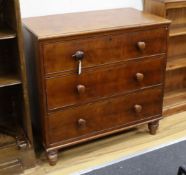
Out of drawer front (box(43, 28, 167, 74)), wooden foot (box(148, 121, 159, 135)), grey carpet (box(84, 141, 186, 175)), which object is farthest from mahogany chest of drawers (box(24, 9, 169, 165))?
grey carpet (box(84, 141, 186, 175))

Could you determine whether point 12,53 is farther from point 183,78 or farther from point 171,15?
point 183,78

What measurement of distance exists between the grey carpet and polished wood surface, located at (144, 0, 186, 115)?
435mm

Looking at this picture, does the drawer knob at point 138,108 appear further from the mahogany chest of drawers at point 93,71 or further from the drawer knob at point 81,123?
the drawer knob at point 81,123

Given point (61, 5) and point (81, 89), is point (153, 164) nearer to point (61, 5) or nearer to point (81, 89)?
point (81, 89)

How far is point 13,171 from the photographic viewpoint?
68.1 inches

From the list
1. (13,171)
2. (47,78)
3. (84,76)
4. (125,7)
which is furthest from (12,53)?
(125,7)

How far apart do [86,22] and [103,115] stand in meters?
0.56

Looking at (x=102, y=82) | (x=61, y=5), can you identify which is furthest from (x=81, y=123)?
(x=61, y=5)

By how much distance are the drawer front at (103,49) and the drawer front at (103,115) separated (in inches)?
10.3

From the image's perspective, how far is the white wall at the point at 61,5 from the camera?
1844 millimetres

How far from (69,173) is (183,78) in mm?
1300

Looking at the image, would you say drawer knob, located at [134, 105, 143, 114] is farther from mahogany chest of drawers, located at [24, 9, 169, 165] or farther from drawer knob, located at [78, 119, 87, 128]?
drawer knob, located at [78, 119, 87, 128]

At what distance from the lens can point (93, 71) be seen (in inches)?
66.5

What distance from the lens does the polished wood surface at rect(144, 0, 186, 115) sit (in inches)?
79.8
